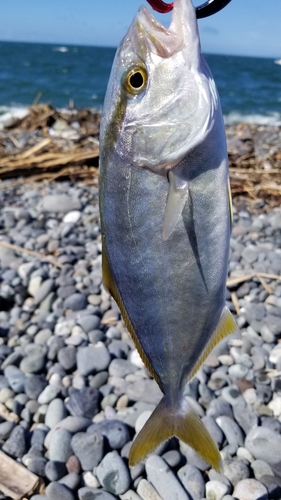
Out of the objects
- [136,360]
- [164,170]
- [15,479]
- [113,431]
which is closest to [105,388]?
[136,360]

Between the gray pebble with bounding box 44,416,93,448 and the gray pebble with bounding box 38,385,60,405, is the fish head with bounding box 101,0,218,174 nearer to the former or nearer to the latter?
the gray pebble with bounding box 44,416,93,448

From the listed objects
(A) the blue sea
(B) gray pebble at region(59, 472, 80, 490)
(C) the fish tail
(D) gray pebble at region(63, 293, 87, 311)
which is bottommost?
(A) the blue sea

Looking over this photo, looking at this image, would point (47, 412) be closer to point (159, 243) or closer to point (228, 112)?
point (159, 243)

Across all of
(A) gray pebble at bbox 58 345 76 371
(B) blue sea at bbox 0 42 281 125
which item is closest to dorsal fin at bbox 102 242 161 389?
(A) gray pebble at bbox 58 345 76 371

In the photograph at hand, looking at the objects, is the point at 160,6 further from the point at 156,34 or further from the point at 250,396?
the point at 250,396

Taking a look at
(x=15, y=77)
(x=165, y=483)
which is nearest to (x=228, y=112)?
(x=15, y=77)

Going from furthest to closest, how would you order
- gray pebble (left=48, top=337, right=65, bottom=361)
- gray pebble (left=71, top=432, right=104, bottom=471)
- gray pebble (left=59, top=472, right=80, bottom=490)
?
gray pebble (left=48, top=337, right=65, bottom=361) → gray pebble (left=71, top=432, right=104, bottom=471) → gray pebble (left=59, top=472, right=80, bottom=490)

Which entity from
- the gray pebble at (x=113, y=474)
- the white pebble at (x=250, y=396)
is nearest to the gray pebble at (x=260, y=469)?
the white pebble at (x=250, y=396)
